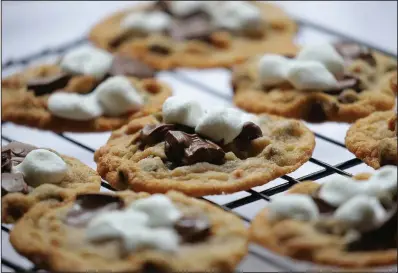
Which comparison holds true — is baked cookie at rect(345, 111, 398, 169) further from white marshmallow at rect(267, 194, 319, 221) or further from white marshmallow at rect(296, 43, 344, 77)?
white marshmallow at rect(267, 194, 319, 221)

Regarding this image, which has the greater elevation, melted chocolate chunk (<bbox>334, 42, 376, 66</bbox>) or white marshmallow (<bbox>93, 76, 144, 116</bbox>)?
melted chocolate chunk (<bbox>334, 42, 376, 66</bbox>)

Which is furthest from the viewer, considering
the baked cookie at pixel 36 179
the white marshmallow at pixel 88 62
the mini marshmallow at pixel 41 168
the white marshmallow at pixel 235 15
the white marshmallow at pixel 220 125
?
the white marshmallow at pixel 235 15

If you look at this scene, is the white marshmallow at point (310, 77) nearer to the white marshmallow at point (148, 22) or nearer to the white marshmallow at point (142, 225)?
the white marshmallow at point (148, 22)

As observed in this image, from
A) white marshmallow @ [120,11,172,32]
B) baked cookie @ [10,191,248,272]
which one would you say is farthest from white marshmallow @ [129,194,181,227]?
white marshmallow @ [120,11,172,32]

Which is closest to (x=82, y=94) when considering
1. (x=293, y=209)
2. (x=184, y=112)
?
(x=184, y=112)

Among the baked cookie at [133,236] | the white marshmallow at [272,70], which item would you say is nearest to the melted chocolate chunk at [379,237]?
the baked cookie at [133,236]

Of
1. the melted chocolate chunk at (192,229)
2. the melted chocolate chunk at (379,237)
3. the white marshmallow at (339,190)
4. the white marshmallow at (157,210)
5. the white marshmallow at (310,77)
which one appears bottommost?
the melted chocolate chunk at (192,229)

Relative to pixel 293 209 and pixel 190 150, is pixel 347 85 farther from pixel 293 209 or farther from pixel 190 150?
pixel 293 209
